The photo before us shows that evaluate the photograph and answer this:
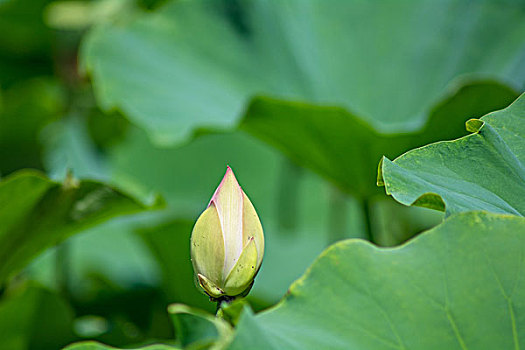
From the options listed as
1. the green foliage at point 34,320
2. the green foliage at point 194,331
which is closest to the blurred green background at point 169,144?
the green foliage at point 34,320

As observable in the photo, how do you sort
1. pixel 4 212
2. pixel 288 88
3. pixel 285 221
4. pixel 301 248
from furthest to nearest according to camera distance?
pixel 285 221 → pixel 301 248 → pixel 288 88 → pixel 4 212

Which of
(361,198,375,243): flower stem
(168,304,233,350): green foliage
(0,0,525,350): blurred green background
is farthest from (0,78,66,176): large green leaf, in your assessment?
(168,304,233,350): green foliage

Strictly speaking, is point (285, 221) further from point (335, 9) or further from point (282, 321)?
point (282, 321)

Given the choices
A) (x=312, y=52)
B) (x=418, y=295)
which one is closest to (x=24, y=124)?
(x=312, y=52)

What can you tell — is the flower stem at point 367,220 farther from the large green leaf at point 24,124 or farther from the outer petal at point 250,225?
the large green leaf at point 24,124

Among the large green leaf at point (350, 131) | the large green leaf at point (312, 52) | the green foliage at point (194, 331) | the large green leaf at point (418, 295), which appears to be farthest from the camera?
the large green leaf at point (312, 52)

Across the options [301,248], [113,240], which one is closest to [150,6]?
[113,240]
